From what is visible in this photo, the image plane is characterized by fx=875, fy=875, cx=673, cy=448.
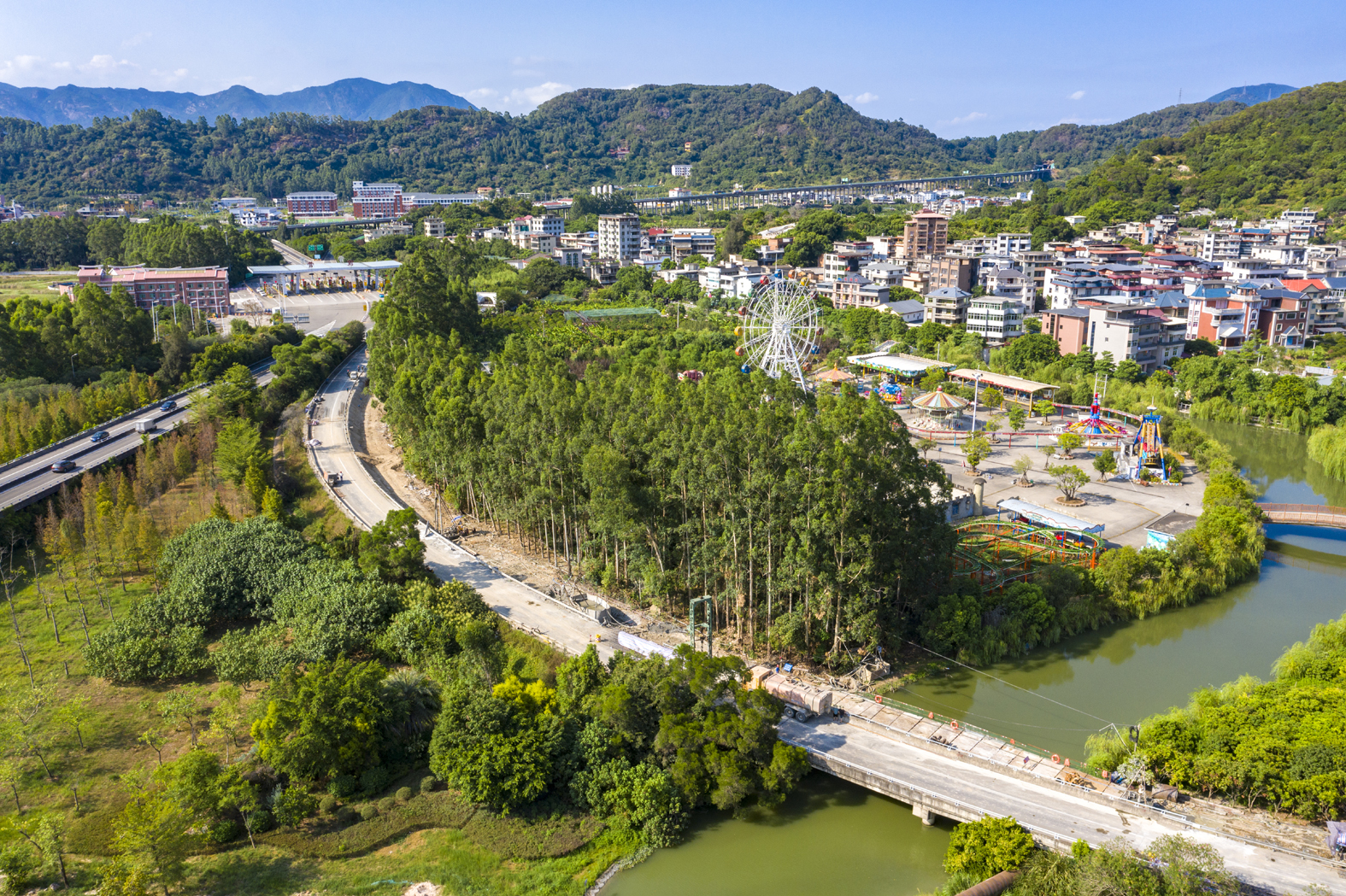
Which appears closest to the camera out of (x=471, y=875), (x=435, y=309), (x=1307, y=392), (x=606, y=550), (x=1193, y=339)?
(x=471, y=875)

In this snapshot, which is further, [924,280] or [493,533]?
[924,280]

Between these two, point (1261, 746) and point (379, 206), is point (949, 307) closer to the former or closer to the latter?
point (1261, 746)

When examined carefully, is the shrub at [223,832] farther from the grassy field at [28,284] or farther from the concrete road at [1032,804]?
the grassy field at [28,284]

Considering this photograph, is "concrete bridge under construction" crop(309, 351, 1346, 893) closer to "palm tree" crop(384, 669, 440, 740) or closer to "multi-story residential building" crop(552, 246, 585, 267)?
"palm tree" crop(384, 669, 440, 740)

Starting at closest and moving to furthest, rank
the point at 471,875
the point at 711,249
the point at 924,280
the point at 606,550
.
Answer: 1. the point at 471,875
2. the point at 606,550
3. the point at 924,280
4. the point at 711,249

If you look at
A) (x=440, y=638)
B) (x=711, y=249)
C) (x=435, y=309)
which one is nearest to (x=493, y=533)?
(x=440, y=638)

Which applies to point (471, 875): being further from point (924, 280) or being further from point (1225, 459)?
point (924, 280)

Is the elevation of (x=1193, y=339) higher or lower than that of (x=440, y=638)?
higher
